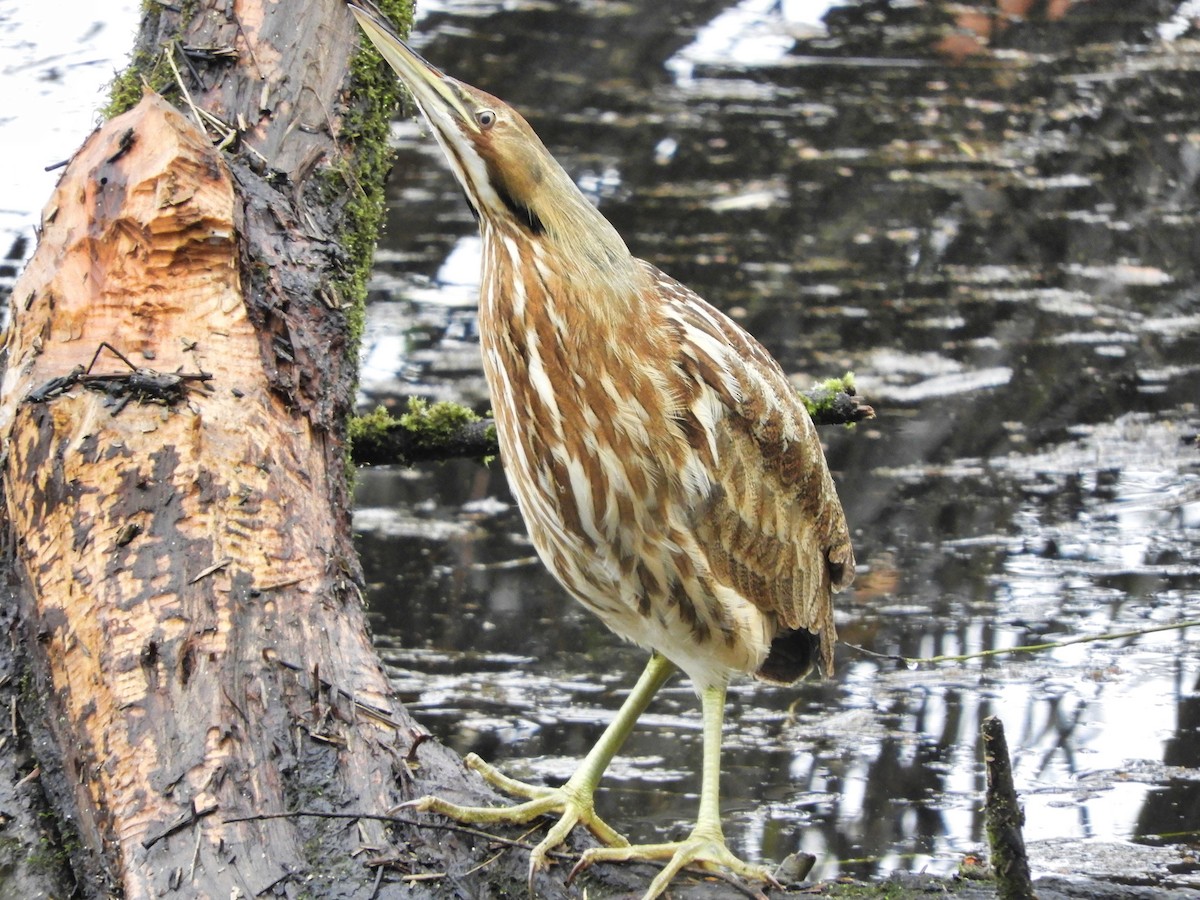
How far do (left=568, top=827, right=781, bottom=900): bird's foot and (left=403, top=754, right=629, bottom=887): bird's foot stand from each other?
5cm

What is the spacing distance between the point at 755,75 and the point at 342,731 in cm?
526

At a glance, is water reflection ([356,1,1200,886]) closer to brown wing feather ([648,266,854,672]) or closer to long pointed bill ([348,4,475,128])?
brown wing feather ([648,266,854,672])

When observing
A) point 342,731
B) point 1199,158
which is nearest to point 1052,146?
point 1199,158

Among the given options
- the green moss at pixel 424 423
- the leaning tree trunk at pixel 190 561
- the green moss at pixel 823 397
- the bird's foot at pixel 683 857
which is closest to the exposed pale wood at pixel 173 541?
the leaning tree trunk at pixel 190 561

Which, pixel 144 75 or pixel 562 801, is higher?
pixel 144 75

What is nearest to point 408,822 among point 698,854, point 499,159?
point 698,854

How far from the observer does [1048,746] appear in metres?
3.04

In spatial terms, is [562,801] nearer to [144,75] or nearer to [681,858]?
[681,858]

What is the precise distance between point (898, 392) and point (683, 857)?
9.18ft

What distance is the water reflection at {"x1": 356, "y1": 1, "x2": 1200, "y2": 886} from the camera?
3002 mm

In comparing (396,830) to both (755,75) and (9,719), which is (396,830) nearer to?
(9,719)

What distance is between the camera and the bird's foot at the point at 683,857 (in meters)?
2.00

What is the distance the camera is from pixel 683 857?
2039mm

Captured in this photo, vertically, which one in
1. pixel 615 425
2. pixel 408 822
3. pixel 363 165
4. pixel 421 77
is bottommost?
pixel 408 822
